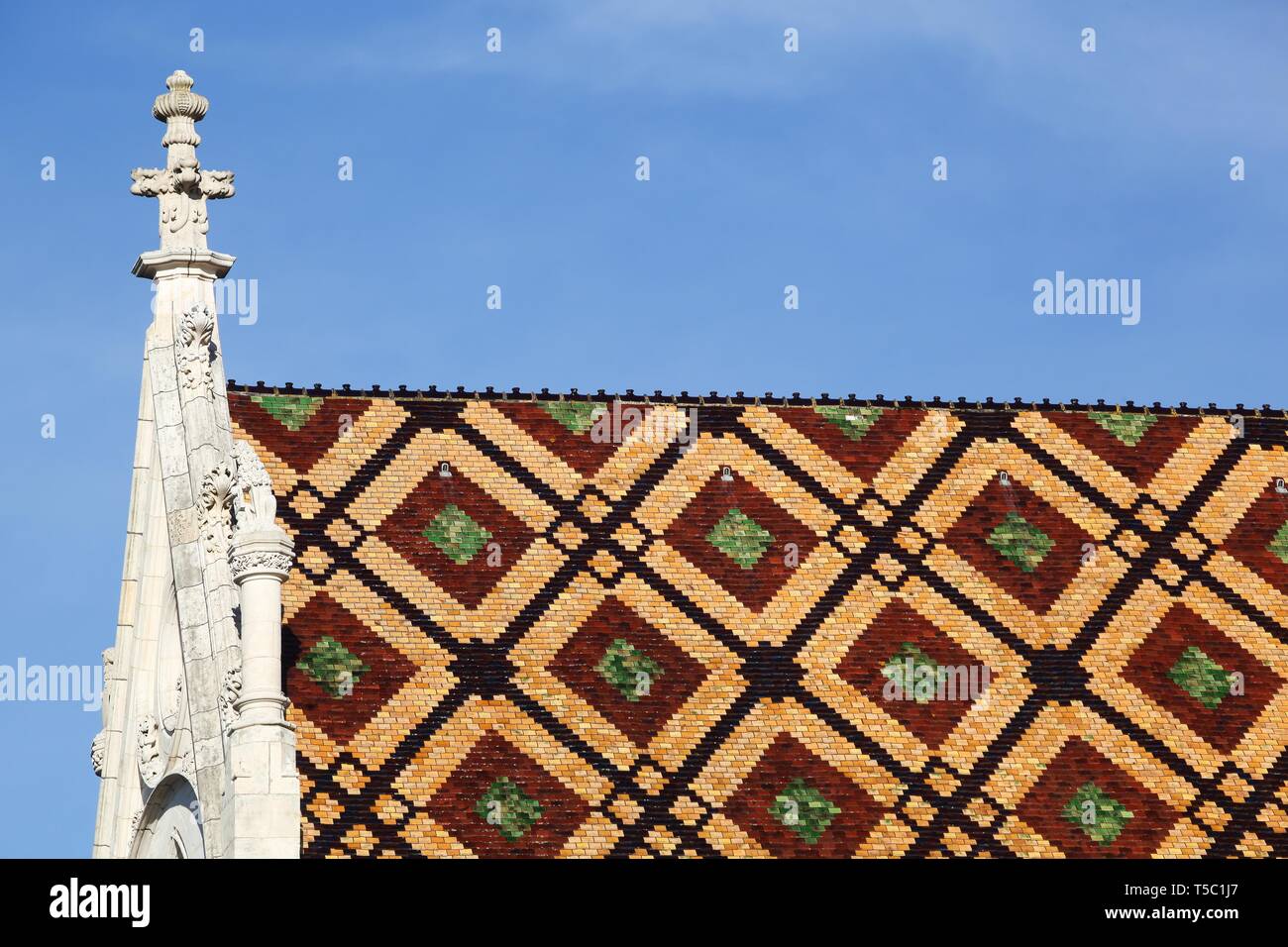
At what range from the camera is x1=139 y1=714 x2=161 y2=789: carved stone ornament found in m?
22.4

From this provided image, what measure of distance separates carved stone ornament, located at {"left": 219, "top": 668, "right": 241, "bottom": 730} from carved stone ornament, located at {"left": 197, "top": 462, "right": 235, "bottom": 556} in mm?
1349

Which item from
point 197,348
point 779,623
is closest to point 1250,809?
point 779,623

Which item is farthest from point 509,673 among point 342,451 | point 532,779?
point 342,451

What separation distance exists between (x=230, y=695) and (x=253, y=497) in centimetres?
155

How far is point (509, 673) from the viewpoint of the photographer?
24234 millimetres

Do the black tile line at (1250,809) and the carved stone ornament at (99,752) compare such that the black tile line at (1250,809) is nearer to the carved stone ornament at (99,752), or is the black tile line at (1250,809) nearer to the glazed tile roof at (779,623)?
the glazed tile roof at (779,623)

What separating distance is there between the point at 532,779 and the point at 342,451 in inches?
169

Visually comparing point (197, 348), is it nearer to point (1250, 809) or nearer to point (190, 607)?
point (190, 607)

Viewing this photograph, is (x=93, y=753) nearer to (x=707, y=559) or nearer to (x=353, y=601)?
(x=353, y=601)

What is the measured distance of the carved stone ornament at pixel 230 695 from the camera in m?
20.3

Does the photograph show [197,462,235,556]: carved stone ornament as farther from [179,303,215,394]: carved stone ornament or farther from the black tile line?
the black tile line

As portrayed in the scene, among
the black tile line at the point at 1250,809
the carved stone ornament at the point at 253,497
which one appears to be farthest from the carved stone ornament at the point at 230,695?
the black tile line at the point at 1250,809

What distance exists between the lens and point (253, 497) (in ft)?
68.6
